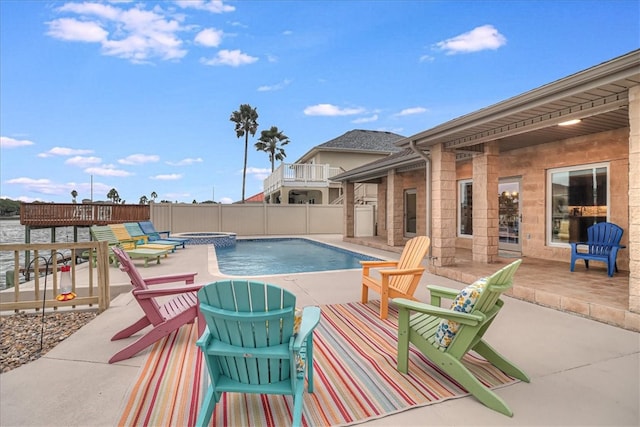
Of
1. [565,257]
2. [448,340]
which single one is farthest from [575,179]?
[448,340]

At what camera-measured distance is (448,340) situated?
2.55 m

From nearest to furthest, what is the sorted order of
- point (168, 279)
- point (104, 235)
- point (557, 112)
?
point (168, 279) < point (557, 112) < point (104, 235)

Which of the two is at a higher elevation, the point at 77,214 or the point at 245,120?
the point at 245,120

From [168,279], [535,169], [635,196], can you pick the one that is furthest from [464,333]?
[535,169]

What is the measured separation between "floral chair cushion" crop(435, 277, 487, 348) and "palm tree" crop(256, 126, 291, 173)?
3197 cm

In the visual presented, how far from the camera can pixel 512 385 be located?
262cm

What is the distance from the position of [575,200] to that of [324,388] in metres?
7.67

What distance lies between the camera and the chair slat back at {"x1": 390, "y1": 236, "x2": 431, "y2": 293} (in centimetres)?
456

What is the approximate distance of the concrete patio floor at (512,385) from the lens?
2.19 metres

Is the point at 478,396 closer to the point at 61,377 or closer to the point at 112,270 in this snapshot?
the point at 61,377

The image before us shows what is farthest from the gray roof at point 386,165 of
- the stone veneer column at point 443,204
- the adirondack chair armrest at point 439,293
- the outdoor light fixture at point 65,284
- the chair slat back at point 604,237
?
the outdoor light fixture at point 65,284

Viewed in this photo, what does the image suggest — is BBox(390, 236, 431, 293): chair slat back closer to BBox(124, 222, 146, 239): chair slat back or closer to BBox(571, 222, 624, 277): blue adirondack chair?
BBox(571, 222, 624, 277): blue adirondack chair

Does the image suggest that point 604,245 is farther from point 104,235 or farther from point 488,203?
point 104,235

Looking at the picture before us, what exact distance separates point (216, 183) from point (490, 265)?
48221 millimetres
